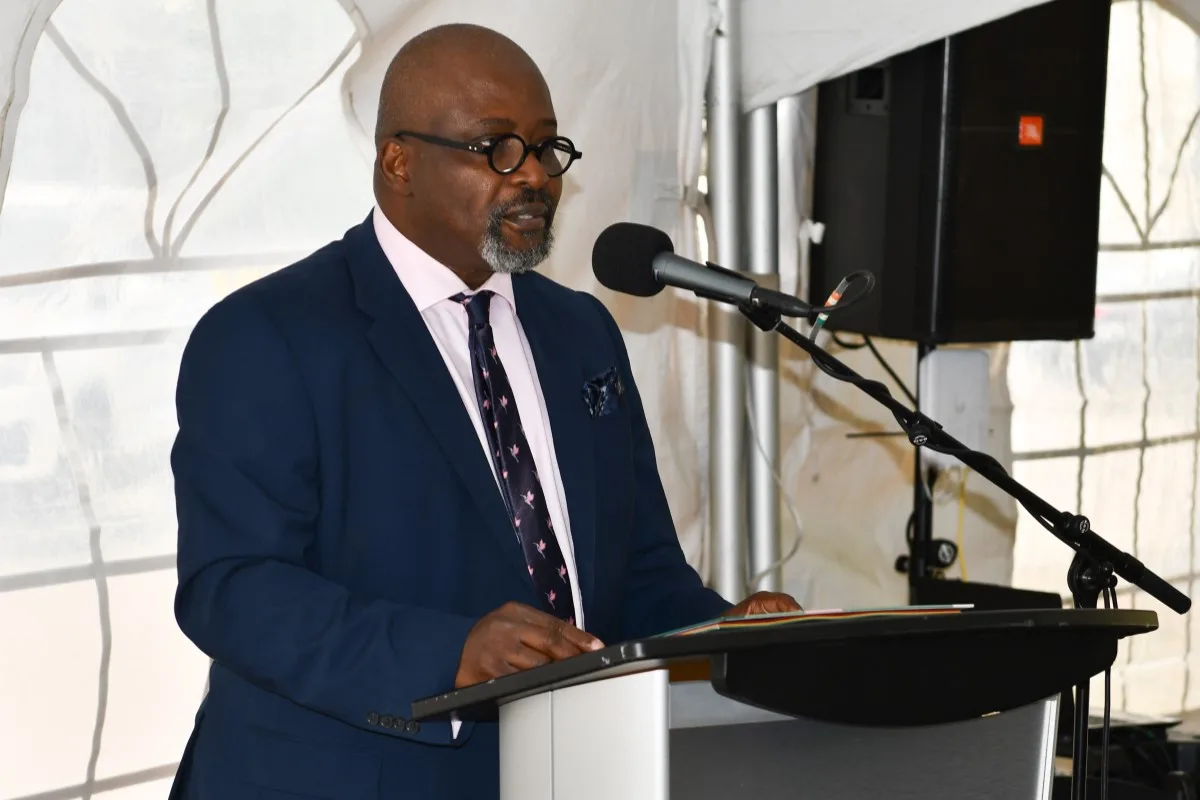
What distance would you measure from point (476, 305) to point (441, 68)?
0.97 feet

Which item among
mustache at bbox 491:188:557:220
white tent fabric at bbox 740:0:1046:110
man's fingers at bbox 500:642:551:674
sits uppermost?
white tent fabric at bbox 740:0:1046:110

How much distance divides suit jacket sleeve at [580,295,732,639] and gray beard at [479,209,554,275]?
0.30 meters

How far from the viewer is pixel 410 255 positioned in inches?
73.0

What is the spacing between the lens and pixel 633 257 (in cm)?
171

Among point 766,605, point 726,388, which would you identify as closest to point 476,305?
point 766,605

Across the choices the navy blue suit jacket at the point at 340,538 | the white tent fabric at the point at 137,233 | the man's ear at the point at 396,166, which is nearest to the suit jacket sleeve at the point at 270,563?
the navy blue suit jacket at the point at 340,538

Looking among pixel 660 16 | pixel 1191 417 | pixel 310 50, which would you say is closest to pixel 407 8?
pixel 310 50

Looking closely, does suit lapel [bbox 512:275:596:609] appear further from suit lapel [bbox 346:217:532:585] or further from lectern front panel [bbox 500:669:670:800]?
lectern front panel [bbox 500:669:670:800]

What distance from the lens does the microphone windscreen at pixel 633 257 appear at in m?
1.71

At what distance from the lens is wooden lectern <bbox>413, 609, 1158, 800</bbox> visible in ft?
3.64

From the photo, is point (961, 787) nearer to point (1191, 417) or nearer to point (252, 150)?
point (252, 150)

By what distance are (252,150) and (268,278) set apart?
593 mm

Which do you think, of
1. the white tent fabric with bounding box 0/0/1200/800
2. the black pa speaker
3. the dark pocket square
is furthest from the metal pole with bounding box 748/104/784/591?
the dark pocket square

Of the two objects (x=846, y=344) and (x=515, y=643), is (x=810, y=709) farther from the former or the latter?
(x=846, y=344)
